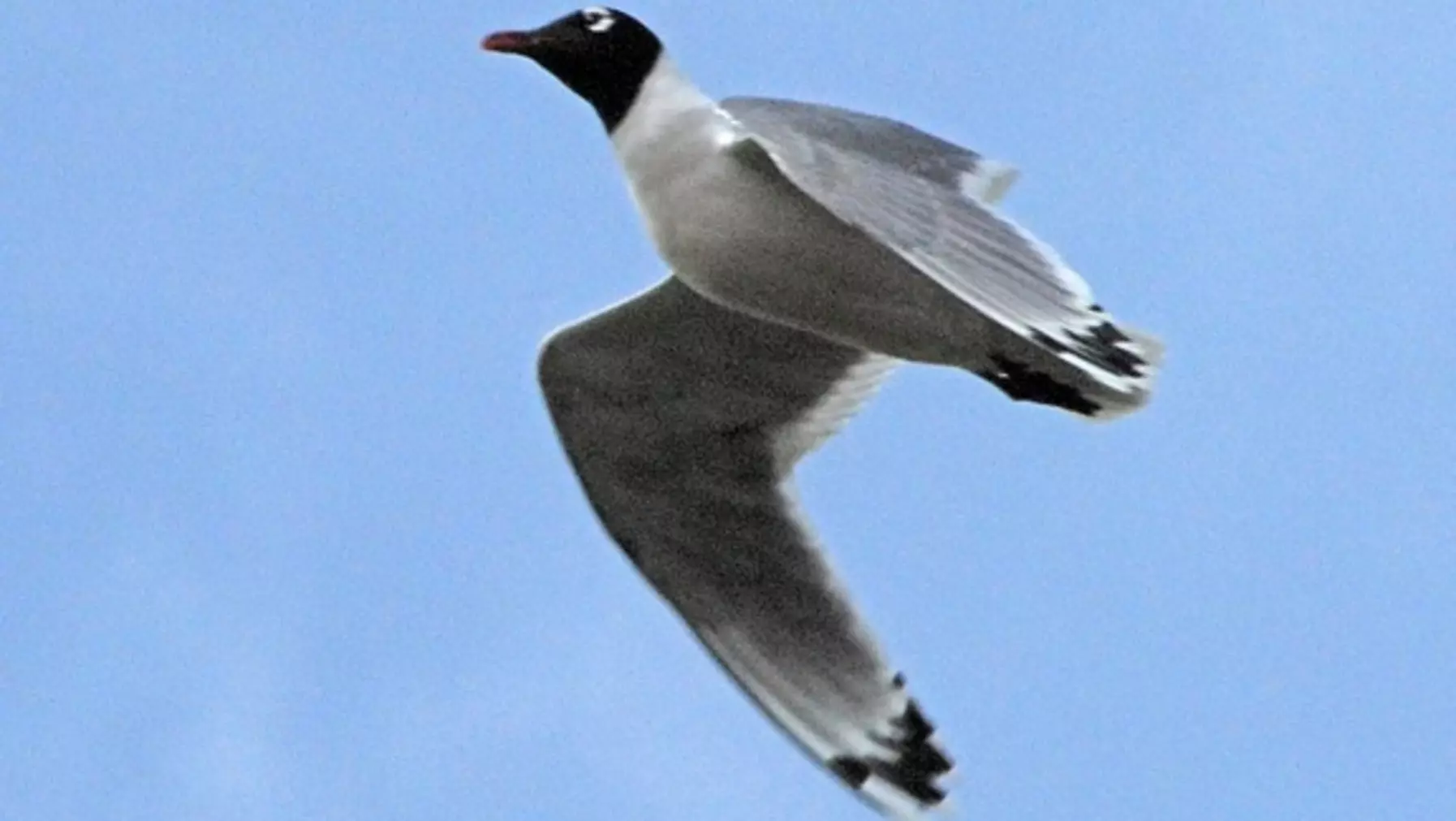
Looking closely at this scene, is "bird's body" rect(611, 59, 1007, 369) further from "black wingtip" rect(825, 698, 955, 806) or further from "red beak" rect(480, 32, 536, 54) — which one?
"black wingtip" rect(825, 698, 955, 806)

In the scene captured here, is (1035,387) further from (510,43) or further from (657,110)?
(510,43)

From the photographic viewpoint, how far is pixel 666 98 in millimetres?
6684

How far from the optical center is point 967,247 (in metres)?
6.09

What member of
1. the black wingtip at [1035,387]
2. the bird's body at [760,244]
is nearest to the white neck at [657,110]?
the bird's body at [760,244]

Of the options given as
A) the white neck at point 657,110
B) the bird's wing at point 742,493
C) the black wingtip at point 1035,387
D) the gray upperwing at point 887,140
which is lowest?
the bird's wing at point 742,493

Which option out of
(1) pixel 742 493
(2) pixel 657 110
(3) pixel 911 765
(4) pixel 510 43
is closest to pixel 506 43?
(4) pixel 510 43

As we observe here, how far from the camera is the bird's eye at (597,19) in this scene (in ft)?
22.7

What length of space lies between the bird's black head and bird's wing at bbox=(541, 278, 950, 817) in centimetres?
64

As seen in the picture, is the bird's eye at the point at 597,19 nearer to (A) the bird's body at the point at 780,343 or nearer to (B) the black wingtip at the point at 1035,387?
(A) the bird's body at the point at 780,343

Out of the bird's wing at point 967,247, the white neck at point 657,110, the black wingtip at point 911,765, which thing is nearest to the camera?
the bird's wing at point 967,247

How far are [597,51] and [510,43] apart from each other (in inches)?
7.4

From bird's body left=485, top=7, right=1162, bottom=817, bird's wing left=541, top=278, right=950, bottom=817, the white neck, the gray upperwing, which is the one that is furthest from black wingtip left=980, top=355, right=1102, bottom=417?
bird's wing left=541, top=278, right=950, bottom=817

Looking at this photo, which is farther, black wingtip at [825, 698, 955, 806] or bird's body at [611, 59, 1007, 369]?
black wingtip at [825, 698, 955, 806]

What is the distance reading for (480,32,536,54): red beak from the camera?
690cm
